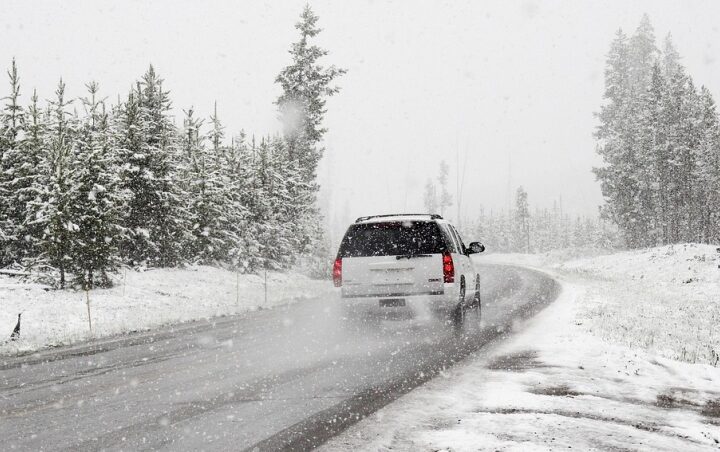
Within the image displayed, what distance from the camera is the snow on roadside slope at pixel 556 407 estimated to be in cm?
440

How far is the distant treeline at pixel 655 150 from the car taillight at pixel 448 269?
4004 cm

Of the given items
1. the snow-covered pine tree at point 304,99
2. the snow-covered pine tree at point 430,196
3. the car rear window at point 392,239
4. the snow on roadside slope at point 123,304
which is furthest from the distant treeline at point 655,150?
the snow-covered pine tree at point 430,196

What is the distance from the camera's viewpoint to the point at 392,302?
10336 millimetres

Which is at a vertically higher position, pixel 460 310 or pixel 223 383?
pixel 460 310

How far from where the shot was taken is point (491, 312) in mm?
14062

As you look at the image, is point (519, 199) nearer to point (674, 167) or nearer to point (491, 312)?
point (674, 167)

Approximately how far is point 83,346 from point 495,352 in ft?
22.0

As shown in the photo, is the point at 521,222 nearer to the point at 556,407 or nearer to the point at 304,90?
the point at 304,90

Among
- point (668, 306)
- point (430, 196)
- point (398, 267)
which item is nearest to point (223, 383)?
point (398, 267)

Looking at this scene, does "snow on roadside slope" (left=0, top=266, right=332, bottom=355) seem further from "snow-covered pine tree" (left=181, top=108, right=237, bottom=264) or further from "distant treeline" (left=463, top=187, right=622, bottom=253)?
"distant treeline" (left=463, top=187, right=622, bottom=253)

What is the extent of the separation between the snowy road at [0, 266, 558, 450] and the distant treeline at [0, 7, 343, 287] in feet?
29.7

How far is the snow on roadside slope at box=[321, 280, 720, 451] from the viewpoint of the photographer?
4.40m

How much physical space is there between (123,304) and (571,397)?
15.4m

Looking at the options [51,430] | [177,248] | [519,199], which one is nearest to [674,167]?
[177,248]
